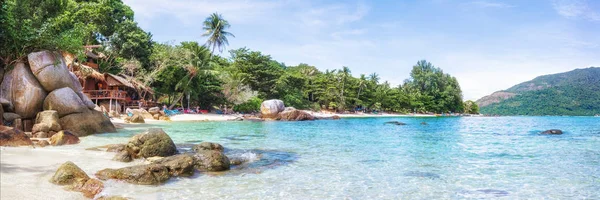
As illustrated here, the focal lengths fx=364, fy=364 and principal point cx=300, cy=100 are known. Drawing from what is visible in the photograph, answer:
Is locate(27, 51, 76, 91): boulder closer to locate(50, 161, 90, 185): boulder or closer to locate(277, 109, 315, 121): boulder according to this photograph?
locate(50, 161, 90, 185): boulder

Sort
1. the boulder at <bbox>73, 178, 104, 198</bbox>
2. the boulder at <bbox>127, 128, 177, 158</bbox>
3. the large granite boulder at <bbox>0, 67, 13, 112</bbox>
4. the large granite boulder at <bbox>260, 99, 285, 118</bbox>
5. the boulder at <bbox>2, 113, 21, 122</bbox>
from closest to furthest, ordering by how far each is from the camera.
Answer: the boulder at <bbox>73, 178, 104, 198</bbox> < the boulder at <bbox>127, 128, 177, 158</bbox> < the boulder at <bbox>2, 113, 21, 122</bbox> < the large granite boulder at <bbox>0, 67, 13, 112</bbox> < the large granite boulder at <bbox>260, 99, 285, 118</bbox>

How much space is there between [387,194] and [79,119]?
13.8 m

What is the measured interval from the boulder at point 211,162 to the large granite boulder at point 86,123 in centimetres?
865

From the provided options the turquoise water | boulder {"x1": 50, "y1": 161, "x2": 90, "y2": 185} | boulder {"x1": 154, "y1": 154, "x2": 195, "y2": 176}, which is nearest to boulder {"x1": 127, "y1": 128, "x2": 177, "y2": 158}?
boulder {"x1": 154, "y1": 154, "x2": 195, "y2": 176}

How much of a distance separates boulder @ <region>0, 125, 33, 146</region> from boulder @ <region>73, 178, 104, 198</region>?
5290 millimetres

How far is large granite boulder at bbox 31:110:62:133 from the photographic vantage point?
43.4 feet

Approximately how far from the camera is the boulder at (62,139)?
11.7 meters

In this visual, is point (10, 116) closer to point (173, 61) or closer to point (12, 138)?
point (12, 138)

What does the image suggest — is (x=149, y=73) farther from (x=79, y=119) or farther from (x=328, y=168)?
(x=328, y=168)

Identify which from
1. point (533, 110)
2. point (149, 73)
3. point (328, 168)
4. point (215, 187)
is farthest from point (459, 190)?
point (533, 110)

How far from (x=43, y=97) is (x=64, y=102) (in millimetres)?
863

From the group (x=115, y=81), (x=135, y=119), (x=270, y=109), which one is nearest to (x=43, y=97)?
(x=135, y=119)

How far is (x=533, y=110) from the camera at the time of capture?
404 feet

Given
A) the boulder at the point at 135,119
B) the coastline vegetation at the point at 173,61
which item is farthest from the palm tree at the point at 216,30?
the boulder at the point at 135,119
